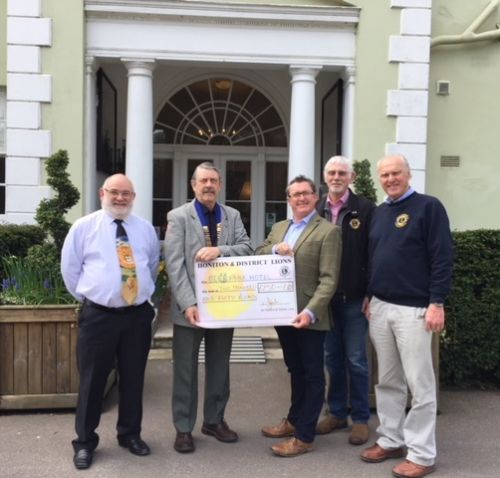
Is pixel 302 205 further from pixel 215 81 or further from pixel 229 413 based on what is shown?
pixel 215 81

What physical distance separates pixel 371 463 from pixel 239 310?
1.35 metres

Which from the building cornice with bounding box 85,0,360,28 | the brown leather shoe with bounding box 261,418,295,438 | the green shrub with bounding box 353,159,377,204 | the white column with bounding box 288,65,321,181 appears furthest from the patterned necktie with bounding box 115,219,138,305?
the building cornice with bounding box 85,0,360,28

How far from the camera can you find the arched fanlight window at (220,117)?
34.3 ft

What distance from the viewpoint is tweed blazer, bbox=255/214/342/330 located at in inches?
151

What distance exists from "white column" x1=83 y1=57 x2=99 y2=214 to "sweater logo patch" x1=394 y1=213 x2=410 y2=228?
5167 millimetres

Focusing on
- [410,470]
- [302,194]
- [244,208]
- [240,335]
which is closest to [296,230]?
[302,194]

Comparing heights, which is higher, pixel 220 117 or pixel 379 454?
pixel 220 117

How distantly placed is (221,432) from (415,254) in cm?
190

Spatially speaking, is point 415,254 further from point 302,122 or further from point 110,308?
point 302,122

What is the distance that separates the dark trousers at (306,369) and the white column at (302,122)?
430 centimetres

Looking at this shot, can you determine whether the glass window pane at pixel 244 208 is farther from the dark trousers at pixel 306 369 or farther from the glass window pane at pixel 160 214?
the dark trousers at pixel 306 369

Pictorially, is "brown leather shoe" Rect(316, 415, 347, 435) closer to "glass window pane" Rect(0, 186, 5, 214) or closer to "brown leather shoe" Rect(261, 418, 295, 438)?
"brown leather shoe" Rect(261, 418, 295, 438)

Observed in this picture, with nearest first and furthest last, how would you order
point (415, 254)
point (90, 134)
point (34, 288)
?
1. point (415, 254)
2. point (34, 288)
3. point (90, 134)

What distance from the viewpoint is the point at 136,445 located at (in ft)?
13.2
